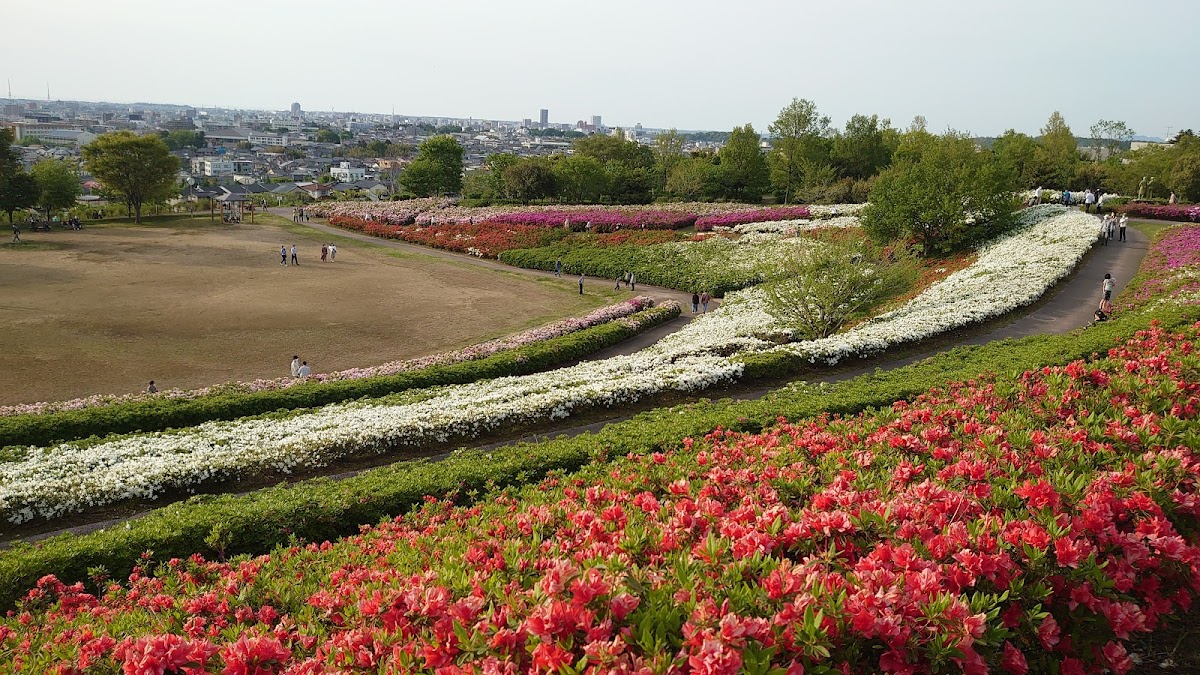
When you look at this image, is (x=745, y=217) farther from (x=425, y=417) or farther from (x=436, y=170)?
(x=436, y=170)

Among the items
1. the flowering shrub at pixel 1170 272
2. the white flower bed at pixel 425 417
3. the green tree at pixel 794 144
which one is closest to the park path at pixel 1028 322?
the white flower bed at pixel 425 417

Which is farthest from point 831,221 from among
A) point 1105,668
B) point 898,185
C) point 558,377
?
point 1105,668

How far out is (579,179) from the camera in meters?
74.2

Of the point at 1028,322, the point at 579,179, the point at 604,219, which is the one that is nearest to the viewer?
the point at 1028,322

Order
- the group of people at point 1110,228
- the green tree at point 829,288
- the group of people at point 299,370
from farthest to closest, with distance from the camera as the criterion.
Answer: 1. the group of people at point 1110,228
2. the green tree at point 829,288
3. the group of people at point 299,370

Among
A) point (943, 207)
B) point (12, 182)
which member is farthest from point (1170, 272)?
point (12, 182)

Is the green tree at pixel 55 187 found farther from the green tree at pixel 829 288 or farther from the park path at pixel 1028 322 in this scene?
the green tree at pixel 829 288

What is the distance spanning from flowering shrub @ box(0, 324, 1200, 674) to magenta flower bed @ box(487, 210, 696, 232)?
4701cm

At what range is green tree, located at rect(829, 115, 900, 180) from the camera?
78312 millimetres

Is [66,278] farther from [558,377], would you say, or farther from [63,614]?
[63,614]

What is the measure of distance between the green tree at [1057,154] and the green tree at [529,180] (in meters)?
44.6

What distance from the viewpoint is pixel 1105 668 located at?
184 inches

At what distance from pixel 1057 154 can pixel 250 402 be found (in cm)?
7069

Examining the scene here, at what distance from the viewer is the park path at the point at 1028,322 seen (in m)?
15.7
